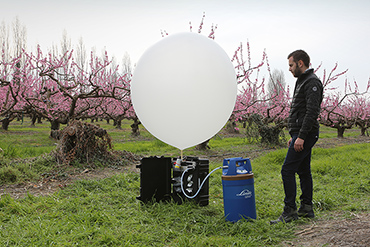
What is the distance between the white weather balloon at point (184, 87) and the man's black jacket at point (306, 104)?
0.72 meters

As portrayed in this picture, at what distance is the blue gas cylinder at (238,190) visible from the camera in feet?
9.61

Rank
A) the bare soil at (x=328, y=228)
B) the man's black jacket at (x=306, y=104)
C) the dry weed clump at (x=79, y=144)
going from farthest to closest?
1. the dry weed clump at (x=79, y=144)
2. the man's black jacket at (x=306, y=104)
3. the bare soil at (x=328, y=228)

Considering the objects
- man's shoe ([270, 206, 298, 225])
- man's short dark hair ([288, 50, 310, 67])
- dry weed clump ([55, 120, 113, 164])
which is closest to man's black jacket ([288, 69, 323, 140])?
man's short dark hair ([288, 50, 310, 67])

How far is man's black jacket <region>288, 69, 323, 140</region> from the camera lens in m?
2.91

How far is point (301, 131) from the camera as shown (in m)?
2.93

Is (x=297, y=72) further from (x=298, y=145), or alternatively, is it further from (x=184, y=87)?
(x=184, y=87)

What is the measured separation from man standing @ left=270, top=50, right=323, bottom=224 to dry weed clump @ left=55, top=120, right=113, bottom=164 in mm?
4250

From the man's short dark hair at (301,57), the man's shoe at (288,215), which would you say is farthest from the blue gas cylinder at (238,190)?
the man's short dark hair at (301,57)

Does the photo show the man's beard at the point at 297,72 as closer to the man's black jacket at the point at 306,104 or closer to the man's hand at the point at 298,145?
the man's black jacket at the point at 306,104

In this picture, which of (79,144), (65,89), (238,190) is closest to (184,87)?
(238,190)

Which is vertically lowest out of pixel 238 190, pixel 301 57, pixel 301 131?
pixel 238 190

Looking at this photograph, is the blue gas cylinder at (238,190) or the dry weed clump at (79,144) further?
the dry weed clump at (79,144)

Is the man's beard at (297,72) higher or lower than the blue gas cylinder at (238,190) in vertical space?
higher

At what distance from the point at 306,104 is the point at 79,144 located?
15.2ft
